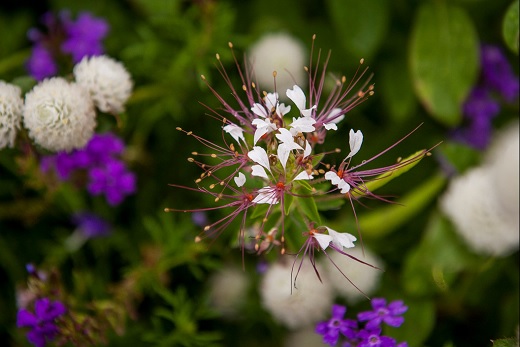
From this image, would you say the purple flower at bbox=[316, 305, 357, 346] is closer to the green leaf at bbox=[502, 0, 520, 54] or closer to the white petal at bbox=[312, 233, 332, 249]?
the white petal at bbox=[312, 233, 332, 249]

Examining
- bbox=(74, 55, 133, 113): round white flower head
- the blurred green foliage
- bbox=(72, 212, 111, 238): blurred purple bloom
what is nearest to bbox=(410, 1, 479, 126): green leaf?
the blurred green foliage

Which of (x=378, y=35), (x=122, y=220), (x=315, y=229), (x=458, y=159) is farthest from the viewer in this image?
(x=122, y=220)

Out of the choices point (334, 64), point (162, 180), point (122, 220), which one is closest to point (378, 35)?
point (334, 64)

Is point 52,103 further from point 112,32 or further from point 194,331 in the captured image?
point 112,32

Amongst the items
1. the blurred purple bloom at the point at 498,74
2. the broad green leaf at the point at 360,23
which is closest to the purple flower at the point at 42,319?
the broad green leaf at the point at 360,23

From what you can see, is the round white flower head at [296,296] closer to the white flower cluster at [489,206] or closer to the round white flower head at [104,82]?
the white flower cluster at [489,206]

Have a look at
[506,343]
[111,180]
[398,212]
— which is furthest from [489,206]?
[111,180]
